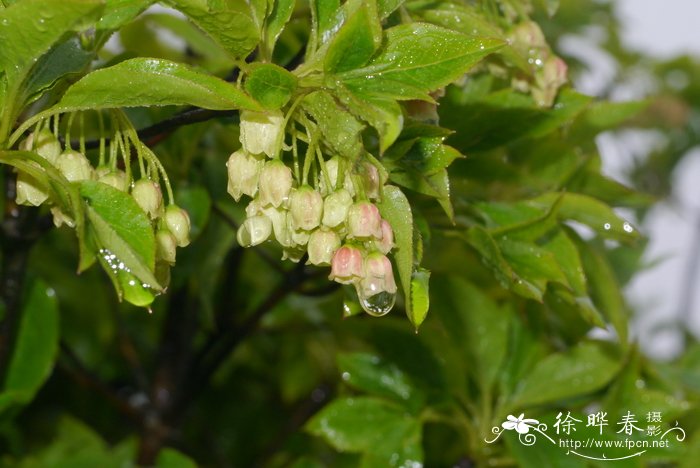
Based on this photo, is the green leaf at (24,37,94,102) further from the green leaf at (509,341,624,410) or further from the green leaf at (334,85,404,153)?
the green leaf at (509,341,624,410)

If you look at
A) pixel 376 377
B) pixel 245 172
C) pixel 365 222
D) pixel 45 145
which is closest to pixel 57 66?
pixel 45 145

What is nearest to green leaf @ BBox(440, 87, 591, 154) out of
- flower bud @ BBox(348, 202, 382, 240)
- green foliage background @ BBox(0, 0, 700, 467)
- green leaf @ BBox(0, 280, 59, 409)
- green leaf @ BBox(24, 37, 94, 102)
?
green foliage background @ BBox(0, 0, 700, 467)

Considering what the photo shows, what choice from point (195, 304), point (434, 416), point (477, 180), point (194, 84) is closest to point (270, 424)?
point (195, 304)

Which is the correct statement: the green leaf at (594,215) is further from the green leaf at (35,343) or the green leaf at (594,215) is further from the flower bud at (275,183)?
the green leaf at (35,343)

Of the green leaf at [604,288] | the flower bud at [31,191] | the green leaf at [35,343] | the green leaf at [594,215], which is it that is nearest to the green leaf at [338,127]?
the flower bud at [31,191]

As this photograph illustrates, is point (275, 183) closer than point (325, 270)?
Yes

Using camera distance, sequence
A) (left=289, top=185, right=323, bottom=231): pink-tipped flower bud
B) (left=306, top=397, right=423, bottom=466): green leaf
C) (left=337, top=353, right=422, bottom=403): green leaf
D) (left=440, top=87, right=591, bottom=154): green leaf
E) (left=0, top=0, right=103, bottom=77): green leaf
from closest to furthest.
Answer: (left=0, top=0, right=103, bottom=77): green leaf → (left=289, top=185, right=323, bottom=231): pink-tipped flower bud → (left=440, top=87, right=591, bottom=154): green leaf → (left=306, top=397, right=423, bottom=466): green leaf → (left=337, top=353, right=422, bottom=403): green leaf

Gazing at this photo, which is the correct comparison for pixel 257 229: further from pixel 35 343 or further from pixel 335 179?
pixel 35 343
